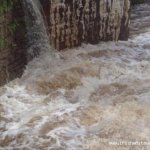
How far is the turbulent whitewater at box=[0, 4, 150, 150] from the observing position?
4.04m

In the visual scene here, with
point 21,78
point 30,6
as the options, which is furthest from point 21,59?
point 30,6

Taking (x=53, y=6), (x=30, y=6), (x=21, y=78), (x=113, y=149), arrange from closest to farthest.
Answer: (x=113, y=149) → (x=21, y=78) → (x=30, y=6) → (x=53, y=6)

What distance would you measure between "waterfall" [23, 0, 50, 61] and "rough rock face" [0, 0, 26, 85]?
5.0 inches

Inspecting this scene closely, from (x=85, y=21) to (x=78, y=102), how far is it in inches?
94.3

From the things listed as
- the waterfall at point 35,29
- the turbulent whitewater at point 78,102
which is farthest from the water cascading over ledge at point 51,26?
the turbulent whitewater at point 78,102

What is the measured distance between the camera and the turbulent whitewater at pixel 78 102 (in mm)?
4043

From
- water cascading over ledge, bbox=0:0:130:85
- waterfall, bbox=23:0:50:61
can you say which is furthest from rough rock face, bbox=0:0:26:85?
waterfall, bbox=23:0:50:61

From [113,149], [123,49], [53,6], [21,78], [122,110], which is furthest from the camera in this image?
[123,49]

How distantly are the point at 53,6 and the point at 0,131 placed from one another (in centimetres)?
268

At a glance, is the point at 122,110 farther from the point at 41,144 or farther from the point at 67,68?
the point at 67,68

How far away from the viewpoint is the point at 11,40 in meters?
5.64

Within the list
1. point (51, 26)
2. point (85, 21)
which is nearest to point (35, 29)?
point (51, 26)

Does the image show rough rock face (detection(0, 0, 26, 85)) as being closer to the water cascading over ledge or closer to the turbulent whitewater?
the water cascading over ledge

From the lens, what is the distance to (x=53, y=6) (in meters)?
6.34
